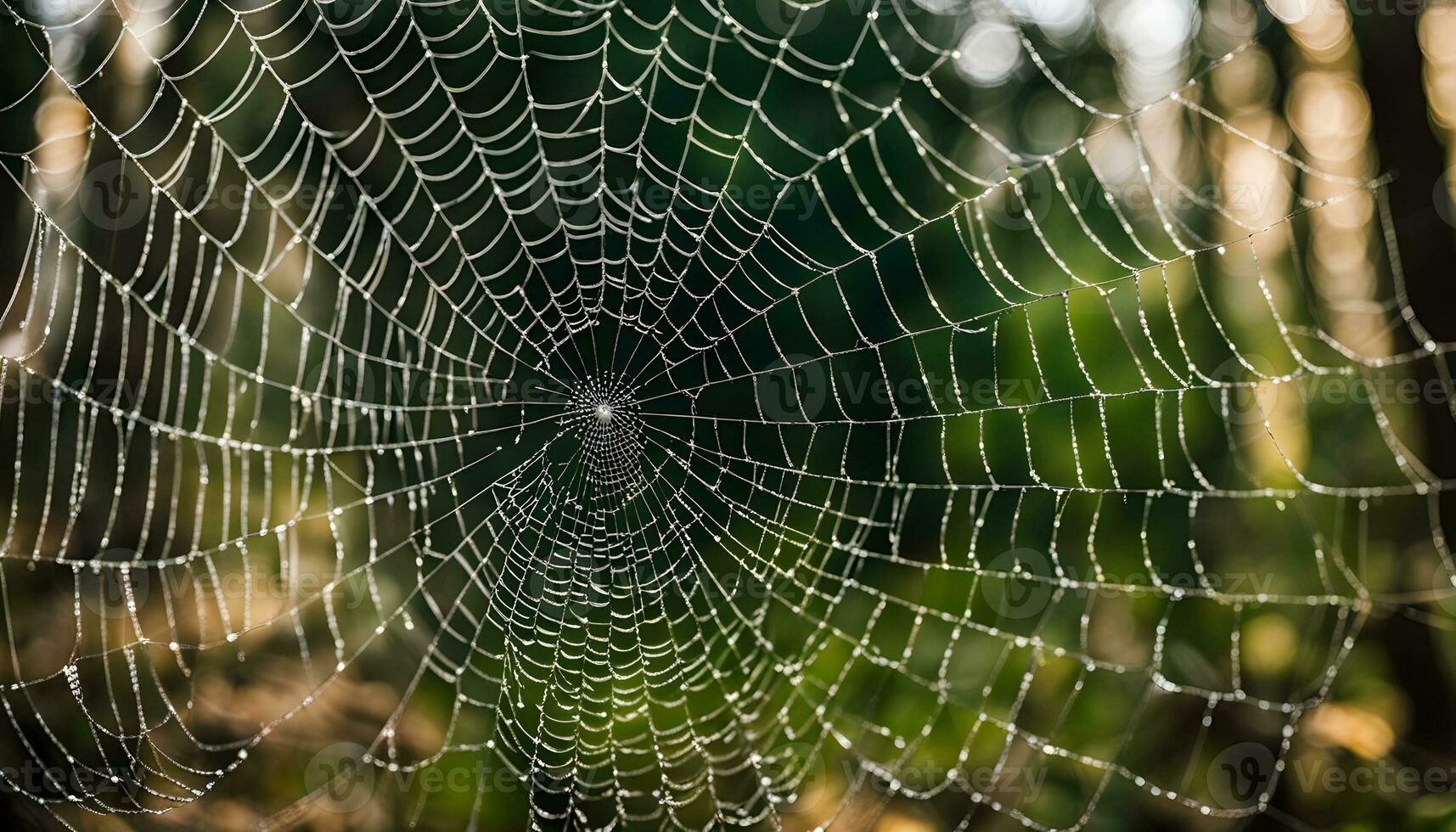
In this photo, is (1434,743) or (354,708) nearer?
(1434,743)

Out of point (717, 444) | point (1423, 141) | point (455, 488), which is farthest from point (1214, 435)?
point (455, 488)

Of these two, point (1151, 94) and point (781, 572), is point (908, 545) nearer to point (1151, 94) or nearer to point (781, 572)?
point (781, 572)

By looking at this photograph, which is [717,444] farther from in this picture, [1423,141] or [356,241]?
[1423,141]

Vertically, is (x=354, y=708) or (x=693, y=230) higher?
(x=693, y=230)

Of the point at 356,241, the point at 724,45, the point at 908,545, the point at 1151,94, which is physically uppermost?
the point at 724,45

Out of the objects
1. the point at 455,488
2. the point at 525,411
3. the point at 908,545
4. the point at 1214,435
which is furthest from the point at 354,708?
the point at 1214,435

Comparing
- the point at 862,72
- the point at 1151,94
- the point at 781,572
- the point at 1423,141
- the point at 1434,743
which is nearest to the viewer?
the point at 1423,141

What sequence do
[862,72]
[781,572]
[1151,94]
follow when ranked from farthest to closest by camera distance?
[862,72]
[1151,94]
[781,572]
